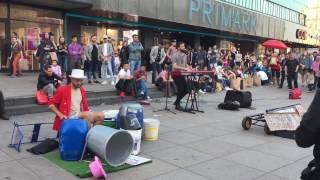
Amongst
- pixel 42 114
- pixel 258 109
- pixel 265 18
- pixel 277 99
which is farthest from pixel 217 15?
pixel 42 114

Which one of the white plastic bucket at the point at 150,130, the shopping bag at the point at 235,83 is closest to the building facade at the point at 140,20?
the shopping bag at the point at 235,83

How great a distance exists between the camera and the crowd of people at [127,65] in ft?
40.9

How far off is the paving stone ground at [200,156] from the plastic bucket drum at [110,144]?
9.3 inches

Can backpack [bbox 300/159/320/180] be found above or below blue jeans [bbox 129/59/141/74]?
below

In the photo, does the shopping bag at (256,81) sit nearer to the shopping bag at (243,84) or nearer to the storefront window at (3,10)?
the shopping bag at (243,84)

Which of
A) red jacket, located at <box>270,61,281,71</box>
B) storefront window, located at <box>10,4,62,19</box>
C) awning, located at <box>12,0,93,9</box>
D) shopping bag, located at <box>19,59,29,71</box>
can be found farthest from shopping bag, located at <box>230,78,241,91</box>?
shopping bag, located at <box>19,59,29,71</box>

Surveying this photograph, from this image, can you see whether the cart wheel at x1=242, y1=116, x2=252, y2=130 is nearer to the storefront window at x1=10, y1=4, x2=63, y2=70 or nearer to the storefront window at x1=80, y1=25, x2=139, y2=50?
the storefront window at x1=10, y1=4, x2=63, y2=70

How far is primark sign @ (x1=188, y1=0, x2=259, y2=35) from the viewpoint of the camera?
79.3 feet

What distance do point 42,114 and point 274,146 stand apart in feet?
18.3

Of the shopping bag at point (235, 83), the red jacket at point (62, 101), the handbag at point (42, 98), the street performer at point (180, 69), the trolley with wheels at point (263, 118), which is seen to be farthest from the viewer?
the shopping bag at point (235, 83)

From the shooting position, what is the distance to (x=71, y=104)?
6.48m

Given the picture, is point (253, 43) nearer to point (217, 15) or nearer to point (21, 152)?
point (217, 15)

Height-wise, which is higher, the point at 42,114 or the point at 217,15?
the point at 217,15

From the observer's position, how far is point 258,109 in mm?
12055
